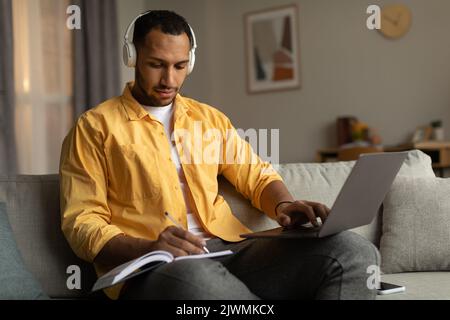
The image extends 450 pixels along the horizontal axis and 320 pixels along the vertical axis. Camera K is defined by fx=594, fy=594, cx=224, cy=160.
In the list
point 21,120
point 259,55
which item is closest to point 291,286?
point 21,120

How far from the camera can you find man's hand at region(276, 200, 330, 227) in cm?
146

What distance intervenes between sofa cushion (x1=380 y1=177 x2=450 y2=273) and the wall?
305 cm

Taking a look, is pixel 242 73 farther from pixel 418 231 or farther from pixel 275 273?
pixel 275 273

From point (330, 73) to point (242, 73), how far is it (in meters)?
0.87

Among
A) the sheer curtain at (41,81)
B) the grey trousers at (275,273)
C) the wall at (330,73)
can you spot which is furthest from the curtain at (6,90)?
the grey trousers at (275,273)

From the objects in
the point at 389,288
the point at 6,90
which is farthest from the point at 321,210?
the point at 6,90

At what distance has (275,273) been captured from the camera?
4.62ft

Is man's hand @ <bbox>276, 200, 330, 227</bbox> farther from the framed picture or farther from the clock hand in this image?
the framed picture

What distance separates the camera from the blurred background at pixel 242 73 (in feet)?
12.9

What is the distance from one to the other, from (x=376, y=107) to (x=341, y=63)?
0.49 meters

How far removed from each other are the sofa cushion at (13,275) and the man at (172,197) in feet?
0.57

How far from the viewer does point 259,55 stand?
18.0 ft
